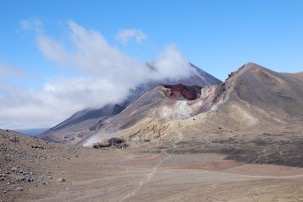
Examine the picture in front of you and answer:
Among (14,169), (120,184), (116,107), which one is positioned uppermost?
(116,107)

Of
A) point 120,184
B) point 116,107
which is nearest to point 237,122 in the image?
point 120,184

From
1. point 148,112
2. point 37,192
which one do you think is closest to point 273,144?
point 37,192

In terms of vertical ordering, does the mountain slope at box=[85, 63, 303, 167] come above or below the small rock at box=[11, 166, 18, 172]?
above

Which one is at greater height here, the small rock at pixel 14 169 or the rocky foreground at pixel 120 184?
the small rock at pixel 14 169

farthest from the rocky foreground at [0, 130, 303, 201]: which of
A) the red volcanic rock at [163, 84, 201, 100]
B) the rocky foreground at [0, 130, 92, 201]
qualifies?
the red volcanic rock at [163, 84, 201, 100]

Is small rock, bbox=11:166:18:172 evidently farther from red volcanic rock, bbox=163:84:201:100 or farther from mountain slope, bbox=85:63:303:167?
red volcanic rock, bbox=163:84:201:100

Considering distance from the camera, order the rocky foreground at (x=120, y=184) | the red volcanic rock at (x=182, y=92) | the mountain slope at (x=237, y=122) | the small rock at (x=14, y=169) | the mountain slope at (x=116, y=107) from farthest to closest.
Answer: the mountain slope at (x=116, y=107) < the red volcanic rock at (x=182, y=92) < the mountain slope at (x=237, y=122) < the small rock at (x=14, y=169) < the rocky foreground at (x=120, y=184)

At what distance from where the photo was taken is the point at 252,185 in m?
16.8

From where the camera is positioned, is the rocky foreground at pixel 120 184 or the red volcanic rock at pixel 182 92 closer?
the rocky foreground at pixel 120 184

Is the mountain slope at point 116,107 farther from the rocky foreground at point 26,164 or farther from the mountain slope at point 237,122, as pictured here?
the rocky foreground at point 26,164

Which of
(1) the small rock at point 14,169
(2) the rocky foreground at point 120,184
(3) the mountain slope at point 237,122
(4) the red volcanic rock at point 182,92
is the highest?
(4) the red volcanic rock at point 182,92

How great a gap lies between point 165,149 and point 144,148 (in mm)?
5229

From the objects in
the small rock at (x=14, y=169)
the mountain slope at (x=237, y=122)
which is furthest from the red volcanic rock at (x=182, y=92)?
the small rock at (x=14, y=169)

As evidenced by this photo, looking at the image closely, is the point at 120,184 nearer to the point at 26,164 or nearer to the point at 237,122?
the point at 26,164
